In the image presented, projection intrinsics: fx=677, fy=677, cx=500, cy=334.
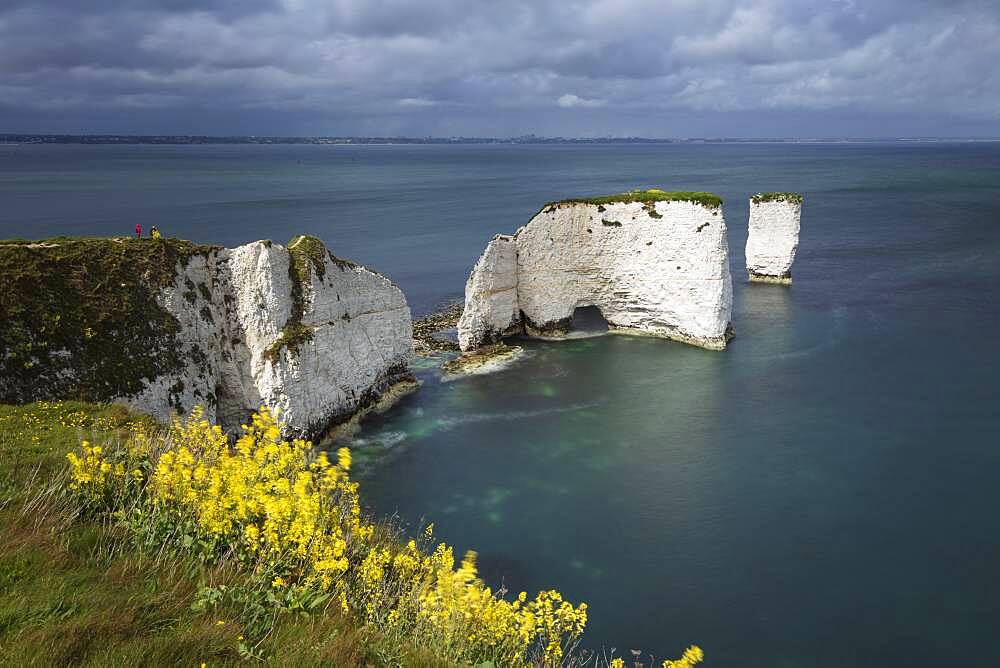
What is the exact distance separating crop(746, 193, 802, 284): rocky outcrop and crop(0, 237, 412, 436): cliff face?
3491 centimetres

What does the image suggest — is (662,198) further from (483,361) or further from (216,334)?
(216,334)

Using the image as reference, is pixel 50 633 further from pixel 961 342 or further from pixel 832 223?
pixel 832 223

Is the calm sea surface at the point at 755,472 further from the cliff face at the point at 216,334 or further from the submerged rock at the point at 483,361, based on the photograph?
the cliff face at the point at 216,334

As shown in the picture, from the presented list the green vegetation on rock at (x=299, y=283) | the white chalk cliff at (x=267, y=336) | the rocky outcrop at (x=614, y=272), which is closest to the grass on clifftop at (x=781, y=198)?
the rocky outcrop at (x=614, y=272)

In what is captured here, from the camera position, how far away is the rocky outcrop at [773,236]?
178 ft

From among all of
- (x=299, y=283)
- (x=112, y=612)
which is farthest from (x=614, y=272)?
(x=112, y=612)

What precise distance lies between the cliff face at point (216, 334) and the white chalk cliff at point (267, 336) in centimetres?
4

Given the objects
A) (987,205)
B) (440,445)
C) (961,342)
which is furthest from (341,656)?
(987,205)

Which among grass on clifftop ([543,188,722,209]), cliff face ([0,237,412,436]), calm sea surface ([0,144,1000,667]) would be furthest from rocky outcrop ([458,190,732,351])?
cliff face ([0,237,412,436])

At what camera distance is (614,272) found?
142ft

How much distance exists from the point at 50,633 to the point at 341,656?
9.29 feet

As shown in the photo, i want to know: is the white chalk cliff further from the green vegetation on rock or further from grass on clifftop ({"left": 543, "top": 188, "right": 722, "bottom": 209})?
grass on clifftop ({"left": 543, "top": 188, "right": 722, "bottom": 209})

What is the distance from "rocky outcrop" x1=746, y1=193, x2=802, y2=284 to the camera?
54156 mm

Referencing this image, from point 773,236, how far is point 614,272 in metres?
20.1
